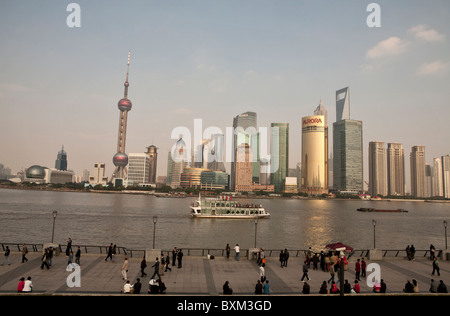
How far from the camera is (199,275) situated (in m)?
21.9

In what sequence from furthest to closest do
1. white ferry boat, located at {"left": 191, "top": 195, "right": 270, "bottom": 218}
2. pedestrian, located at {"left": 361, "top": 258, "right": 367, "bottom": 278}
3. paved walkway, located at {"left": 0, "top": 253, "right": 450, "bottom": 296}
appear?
white ferry boat, located at {"left": 191, "top": 195, "right": 270, "bottom": 218} → pedestrian, located at {"left": 361, "top": 258, "right": 367, "bottom": 278} → paved walkway, located at {"left": 0, "top": 253, "right": 450, "bottom": 296}

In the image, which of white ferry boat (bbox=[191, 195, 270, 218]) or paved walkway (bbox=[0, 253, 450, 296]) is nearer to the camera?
paved walkway (bbox=[0, 253, 450, 296])

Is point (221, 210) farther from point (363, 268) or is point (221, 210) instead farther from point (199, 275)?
point (363, 268)

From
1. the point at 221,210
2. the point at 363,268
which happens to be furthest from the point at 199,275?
the point at 221,210

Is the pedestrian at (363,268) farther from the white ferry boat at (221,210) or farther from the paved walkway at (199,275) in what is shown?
the white ferry boat at (221,210)

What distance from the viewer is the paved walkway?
727 inches

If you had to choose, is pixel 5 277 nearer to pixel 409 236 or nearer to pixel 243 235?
pixel 243 235

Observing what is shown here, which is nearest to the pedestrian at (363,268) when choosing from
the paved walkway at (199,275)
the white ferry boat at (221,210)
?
the paved walkway at (199,275)

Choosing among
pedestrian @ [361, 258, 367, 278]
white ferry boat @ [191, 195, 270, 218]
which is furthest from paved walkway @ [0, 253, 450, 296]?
white ferry boat @ [191, 195, 270, 218]

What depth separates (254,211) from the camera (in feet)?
307

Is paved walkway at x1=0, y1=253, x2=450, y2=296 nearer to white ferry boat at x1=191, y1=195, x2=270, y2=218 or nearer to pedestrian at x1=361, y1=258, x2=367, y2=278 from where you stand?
pedestrian at x1=361, y1=258, x2=367, y2=278

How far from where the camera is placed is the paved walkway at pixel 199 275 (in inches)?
727
